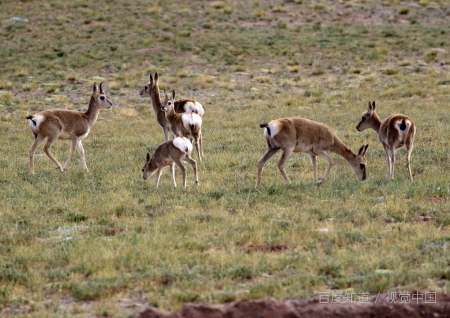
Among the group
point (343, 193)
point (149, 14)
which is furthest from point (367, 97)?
point (149, 14)

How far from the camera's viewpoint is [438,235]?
9.27 meters

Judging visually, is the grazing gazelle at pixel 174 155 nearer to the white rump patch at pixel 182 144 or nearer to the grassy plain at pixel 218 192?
the white rump patch at pixel 182 144

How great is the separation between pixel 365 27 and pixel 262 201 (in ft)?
115

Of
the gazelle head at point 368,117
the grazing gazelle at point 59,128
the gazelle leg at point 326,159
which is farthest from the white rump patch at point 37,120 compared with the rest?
the gazelle head at point 368,117

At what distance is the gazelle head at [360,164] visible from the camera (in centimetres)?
1352

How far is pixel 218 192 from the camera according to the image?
491 inches

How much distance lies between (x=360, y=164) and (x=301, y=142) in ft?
4.65

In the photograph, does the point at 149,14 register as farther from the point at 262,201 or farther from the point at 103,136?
the point at 262,201

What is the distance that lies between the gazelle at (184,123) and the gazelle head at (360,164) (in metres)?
4.04

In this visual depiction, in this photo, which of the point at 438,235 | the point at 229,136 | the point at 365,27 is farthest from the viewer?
the point at 365,27

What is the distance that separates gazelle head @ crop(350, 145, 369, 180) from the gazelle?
4.04 metres

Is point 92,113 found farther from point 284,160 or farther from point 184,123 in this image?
point 284,160

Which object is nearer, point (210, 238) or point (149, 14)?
point (210, 238)

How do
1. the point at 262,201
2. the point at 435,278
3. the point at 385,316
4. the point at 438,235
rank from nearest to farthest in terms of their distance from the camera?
the point at 385,316
the point at 435,278
the point at 438,235
the point at 262,201
